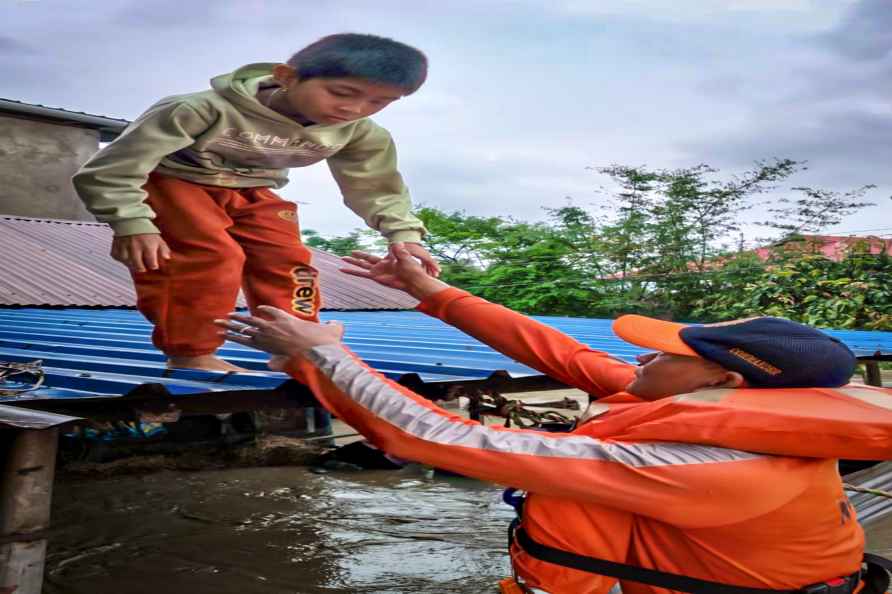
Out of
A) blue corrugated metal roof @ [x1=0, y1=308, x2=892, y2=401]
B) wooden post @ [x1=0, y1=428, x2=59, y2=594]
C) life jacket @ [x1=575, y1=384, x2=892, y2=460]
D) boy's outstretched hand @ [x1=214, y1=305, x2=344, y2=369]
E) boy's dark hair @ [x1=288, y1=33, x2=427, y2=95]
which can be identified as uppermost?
boy's dark hair @ [x1=288, y1=33, x2=427, y2=95]

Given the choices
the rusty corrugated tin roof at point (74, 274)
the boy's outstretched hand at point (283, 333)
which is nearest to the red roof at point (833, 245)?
the rusty corrugated tin roof at point (74, 274)

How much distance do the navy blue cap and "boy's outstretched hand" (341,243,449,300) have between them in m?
0.89

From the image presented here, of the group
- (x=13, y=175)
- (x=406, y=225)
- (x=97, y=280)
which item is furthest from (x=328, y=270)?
(x=406, y=225)

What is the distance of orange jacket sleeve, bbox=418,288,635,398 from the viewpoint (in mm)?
A: 2465

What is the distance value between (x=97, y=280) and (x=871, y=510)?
6067mm

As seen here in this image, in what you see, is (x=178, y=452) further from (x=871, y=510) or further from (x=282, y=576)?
(x=871, y=510)

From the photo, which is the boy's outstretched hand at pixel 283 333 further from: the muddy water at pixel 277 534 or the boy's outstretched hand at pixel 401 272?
the muddy water at pixel 277 534

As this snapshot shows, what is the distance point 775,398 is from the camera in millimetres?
1670

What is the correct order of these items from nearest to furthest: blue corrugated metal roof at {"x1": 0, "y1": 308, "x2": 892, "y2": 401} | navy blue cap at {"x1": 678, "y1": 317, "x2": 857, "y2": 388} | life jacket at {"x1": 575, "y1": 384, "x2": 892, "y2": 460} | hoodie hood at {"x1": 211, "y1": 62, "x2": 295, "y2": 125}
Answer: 1. life jacket at {"x1": 575, "y1": 384, "x2": 892, "y2": 460}
2. navy blue cap at {"x1": 678, "y1": 317, "x2": 857, "y2": 388}
3. hoodie hood at {"x1": 211, "y1": 62, "x2": 295, "y2": 125}
4. blue corrugated metal roof at {"x1": 0, "y1": 308, "x2": 892, "y2": 401}

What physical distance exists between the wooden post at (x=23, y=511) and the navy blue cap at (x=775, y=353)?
1.53 metres

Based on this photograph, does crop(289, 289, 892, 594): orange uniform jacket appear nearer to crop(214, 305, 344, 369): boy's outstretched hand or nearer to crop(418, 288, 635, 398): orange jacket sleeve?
crop(214, 305, 344, 369): boy's outstretched hand

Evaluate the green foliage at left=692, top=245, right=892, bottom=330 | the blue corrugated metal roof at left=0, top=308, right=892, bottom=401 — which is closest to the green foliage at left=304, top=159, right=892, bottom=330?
the green foliage at left=692, top=245, right=892, bottom=330

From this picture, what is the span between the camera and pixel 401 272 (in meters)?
2.53

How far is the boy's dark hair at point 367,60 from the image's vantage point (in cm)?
203
